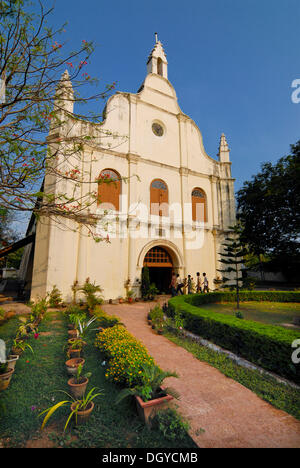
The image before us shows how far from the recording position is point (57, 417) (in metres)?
2.95

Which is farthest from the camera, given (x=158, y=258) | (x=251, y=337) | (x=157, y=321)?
(x=158, y=258)

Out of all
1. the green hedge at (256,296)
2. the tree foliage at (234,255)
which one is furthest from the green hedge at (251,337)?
the green hedge at (256,296)

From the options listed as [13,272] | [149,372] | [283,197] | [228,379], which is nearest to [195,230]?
[283,197]

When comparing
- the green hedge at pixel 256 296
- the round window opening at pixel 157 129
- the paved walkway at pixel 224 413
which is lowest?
the paved walkway at pixel 224 413

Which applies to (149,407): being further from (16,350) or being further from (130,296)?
(130,296)

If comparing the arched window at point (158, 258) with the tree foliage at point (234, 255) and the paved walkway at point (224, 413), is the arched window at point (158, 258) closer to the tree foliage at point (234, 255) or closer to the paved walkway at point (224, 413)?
the tree foliage at point (234, 255)

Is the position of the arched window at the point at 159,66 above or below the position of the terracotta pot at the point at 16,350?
above

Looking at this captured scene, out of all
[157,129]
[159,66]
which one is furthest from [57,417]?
[159,66]

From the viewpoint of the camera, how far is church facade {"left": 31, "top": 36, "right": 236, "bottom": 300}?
37.2ft

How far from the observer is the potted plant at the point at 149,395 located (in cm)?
284

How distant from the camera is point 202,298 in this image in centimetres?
1230

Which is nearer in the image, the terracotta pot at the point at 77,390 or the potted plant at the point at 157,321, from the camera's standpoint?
the terracotta pot at the point at 77,390

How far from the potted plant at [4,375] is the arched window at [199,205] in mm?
14121

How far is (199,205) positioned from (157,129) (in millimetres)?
A: 6426
